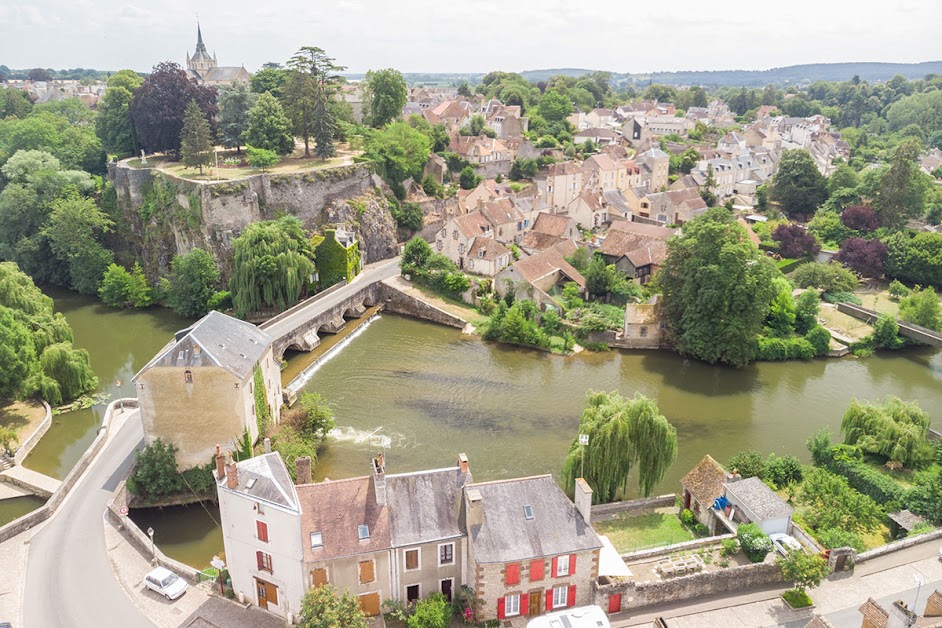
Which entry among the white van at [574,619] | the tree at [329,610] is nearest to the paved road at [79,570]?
the tree at [329,610]

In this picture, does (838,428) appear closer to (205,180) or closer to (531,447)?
(531,447)

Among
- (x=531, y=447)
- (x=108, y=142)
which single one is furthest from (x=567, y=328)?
(x=108, y=142)

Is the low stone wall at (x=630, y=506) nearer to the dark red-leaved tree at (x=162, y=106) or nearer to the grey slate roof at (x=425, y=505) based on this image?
the grey slate roof at (x=425, y=505)

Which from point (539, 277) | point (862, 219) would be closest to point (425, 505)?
point (539, 277)

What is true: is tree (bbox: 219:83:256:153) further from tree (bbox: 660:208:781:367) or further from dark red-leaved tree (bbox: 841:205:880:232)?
dark red-leaved tree (bbox: 841:205:880:232)

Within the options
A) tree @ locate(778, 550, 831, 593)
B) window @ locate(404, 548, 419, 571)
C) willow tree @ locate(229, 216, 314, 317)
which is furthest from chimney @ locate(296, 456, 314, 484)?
willow tree @ locate(229, 216, 314, 317)

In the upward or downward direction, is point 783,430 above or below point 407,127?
below
